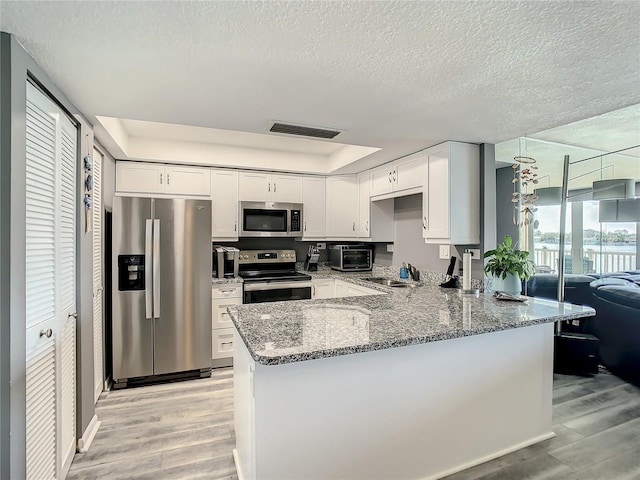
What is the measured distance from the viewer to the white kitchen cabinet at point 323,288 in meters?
3.86

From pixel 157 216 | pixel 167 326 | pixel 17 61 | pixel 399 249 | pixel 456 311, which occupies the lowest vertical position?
pixel 167 326

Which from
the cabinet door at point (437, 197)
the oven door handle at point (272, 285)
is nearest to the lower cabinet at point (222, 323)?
the oven door handle at point (272, 285)

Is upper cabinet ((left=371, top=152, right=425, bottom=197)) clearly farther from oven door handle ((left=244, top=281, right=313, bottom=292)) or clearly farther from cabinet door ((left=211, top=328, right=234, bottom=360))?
cabinet door ((left=211, top=328, right=234, bottom=360))

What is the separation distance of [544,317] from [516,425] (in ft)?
2.43

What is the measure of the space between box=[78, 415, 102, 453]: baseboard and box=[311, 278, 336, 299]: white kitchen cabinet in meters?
2.21

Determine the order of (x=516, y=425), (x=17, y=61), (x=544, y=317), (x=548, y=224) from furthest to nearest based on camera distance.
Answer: (x=548, y=224)
(x=516, y=425)
(x=544, y=317)
(x=17, y=61)

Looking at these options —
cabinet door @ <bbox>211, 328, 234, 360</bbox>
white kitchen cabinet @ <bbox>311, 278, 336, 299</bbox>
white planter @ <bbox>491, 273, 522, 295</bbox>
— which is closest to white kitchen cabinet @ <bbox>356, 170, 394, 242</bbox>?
white kitchen cabinet @ <bbox>311, 278, 336, 299</bbox>

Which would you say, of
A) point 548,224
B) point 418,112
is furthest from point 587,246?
point 418,112

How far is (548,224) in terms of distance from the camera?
491cm

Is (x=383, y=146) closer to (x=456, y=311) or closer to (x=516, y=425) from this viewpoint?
(x=456, y=311)

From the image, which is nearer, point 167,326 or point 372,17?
point 372,17

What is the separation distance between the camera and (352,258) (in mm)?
4234

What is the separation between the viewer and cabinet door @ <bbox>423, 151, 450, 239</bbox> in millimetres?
2789

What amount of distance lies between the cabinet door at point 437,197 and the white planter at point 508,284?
0.63 m
